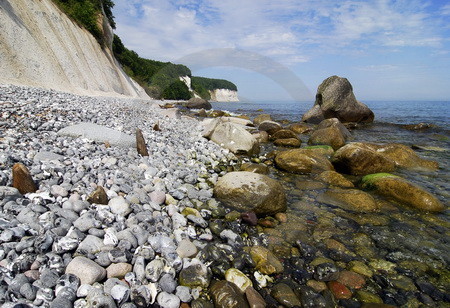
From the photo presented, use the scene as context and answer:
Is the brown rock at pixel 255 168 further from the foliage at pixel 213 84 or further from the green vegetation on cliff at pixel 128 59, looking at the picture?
the foliage at pixel 213 84

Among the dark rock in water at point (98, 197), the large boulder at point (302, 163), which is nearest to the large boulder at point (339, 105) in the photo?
the large boulder at point (302, 163)

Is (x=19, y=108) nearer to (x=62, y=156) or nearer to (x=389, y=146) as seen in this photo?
(x=62, y=156)

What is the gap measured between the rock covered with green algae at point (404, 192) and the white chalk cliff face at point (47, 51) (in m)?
16.6

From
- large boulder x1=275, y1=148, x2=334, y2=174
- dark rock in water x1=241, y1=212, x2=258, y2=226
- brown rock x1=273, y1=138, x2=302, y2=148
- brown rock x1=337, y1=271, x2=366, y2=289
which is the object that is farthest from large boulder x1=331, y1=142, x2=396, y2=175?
brown rock x1=337, y1=271, x2=366, y2=289

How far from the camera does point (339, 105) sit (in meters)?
19.6

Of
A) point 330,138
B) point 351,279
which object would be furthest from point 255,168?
point 330,138

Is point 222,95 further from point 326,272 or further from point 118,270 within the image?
point 118,270

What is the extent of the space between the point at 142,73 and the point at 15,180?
46244 millimetres

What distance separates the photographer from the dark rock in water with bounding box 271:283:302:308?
107 inches

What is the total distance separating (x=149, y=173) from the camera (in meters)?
5.20

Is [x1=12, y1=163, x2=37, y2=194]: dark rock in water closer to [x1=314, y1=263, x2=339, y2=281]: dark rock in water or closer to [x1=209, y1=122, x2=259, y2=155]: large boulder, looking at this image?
[x1=314, y1=263, x2=339, y2=281]: dark rock in water

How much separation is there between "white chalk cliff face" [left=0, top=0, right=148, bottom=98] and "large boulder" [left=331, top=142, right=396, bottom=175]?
1585cm

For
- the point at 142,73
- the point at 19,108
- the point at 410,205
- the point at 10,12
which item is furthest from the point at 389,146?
the point at 142,73

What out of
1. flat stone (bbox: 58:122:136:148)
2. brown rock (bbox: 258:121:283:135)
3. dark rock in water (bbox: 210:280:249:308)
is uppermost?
flat stone (bbox: 58:122:136:148)
